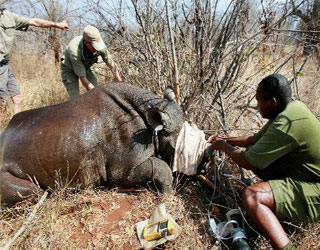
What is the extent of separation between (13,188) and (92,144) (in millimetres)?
914

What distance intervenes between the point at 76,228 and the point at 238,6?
3035 millimetres

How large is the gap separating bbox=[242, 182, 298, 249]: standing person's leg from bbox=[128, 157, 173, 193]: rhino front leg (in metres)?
0.96

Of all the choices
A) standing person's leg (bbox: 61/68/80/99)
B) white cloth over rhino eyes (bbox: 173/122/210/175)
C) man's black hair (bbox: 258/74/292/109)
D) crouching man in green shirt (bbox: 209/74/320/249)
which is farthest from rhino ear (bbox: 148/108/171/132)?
standing person's leg (bbox: 61/68/80/99)

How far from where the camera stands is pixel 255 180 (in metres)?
3.55

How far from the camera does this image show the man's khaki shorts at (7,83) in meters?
5.05

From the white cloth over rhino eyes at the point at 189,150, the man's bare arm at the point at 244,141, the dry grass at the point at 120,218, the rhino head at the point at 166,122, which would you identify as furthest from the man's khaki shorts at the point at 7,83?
the man's bare arm at the point at 244,141

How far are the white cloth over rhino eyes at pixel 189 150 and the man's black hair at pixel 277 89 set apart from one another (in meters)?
0.92

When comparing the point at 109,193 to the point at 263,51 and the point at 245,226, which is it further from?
the point at 263,51

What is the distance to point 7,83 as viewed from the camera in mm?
5242

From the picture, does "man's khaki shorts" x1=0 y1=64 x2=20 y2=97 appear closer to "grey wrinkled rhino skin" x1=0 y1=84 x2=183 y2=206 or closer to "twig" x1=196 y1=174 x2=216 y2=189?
"grey wrinkled rhino skin" x1=0 y1=84 x2=183 y2=206

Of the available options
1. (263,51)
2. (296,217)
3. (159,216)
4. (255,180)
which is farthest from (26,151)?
(263,51)

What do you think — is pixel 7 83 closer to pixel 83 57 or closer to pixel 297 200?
pixel 83 57

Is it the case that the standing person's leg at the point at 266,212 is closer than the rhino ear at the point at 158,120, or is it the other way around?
the standing person's leg at the point at 266,212

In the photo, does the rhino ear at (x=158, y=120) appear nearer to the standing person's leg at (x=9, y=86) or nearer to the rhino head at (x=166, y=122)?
the rhino head at (x=166, y=122)
